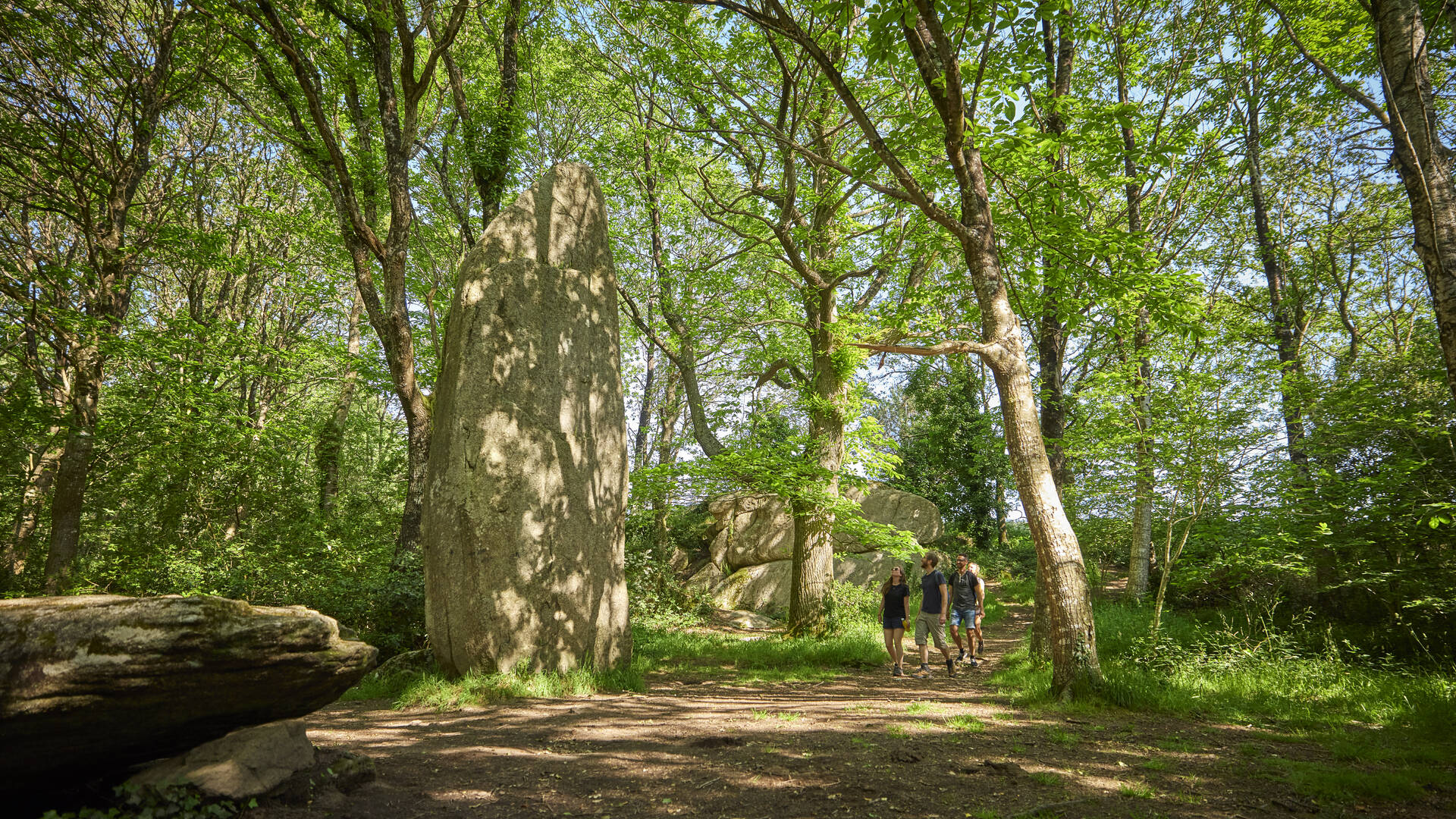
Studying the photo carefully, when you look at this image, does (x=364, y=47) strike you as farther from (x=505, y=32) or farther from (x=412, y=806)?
(x=412, y=806)

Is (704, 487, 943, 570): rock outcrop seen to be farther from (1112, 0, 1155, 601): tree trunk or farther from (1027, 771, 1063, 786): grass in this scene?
(1027, 771, 1063, 786): grass

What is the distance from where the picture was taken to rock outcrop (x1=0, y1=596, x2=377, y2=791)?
96.0 inches

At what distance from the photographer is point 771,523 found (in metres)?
15.3

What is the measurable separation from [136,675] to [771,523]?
1334cm

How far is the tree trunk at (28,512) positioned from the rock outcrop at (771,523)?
1185 cm

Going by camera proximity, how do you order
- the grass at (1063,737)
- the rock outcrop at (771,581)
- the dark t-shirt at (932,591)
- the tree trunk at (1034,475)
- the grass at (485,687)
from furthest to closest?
1. the rock outcrop at (771,581)
2. the dark t-shirt at (932,591)
3. the grass at (485,687)
4. the tree trunk at (1034,475)
5. the grass at (1063,737)

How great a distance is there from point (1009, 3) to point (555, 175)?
5.19 metres

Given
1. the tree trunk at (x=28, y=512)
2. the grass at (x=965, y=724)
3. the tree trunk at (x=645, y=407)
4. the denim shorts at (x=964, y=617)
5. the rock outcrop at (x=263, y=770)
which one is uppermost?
the tree trunk at (x=645, y=407)

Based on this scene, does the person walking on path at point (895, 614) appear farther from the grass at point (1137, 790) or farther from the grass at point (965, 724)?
the grass at point (1137, 790)

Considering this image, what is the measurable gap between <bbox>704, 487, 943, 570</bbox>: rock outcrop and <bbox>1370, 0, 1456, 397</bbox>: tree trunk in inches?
414

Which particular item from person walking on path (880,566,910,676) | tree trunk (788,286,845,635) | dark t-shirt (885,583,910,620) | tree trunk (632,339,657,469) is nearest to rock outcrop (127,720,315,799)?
person walking on path (880,566,910,676)

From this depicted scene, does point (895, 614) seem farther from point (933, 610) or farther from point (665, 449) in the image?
point (665, 449)

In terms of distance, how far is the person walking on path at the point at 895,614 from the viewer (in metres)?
8.20

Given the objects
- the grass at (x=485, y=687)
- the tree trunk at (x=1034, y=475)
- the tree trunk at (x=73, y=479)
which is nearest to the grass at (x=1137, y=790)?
the tree trunk at (x=1034, y=475)
